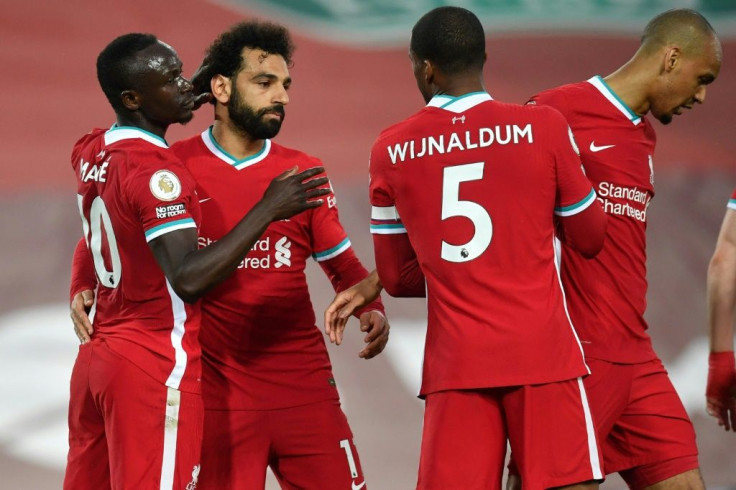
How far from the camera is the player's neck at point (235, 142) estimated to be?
12.3ft

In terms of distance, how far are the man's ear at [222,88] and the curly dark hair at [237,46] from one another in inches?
0.7

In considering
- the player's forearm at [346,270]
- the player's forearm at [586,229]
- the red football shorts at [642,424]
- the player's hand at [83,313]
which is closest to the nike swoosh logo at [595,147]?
the player's forearm at [586,229]

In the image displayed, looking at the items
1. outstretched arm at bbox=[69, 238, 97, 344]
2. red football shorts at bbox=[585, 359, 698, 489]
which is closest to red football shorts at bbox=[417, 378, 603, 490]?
red football shorts at bbox=[585, 359, 698, 489]

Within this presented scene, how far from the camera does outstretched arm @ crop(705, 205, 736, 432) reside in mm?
3930

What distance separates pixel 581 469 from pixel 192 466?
110 cm

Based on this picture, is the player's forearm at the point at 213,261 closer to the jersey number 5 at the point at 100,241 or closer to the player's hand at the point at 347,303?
the jersey number 5 at the point at 100,241

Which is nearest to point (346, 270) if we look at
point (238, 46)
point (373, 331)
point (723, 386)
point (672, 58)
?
point (373, 331)

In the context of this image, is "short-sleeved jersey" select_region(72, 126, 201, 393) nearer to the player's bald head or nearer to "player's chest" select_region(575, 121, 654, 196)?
"player's chest" select_region(575, 121, 654, 196)

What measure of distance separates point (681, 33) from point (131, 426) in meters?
2.19

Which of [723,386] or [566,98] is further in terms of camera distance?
[723,386]

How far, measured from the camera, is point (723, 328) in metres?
3.92

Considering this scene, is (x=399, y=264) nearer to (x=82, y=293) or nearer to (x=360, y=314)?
(x=360, y=314)

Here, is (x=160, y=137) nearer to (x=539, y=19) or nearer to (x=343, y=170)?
(x=343, y=170)

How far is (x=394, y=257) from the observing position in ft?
10.1
